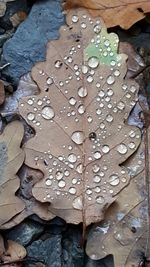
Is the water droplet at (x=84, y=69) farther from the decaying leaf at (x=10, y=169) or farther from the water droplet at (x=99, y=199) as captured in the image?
the water droplet at (x=99, y=199)

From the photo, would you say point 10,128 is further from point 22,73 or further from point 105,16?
point 105,16

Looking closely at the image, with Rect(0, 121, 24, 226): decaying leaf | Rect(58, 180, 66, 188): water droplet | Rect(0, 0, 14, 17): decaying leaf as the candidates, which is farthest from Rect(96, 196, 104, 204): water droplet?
Rect(0, 0, 14, 17): decaying leaf

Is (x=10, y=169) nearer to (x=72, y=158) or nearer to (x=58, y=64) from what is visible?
(x=72, y=158)

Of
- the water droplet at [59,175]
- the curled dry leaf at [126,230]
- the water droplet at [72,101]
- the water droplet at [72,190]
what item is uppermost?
the water droplet at [72,101]

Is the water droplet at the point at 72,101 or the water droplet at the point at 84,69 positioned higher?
the water droplet at the point at 84,69

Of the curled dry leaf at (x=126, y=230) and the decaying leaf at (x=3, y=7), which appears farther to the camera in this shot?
the decaying leaf at (x=3, y=7)

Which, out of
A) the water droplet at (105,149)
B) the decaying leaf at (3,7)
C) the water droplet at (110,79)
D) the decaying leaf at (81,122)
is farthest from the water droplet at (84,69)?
the decaying leaf at (3,7)

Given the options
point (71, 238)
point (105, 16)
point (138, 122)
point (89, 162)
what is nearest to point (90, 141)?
point (89, 162)
